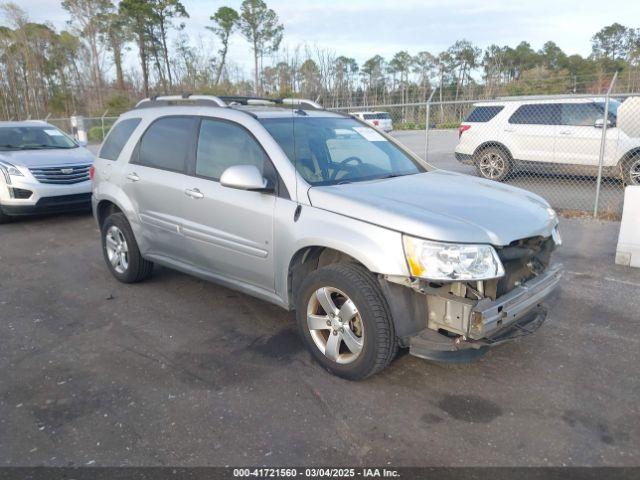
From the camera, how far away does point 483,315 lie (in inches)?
112

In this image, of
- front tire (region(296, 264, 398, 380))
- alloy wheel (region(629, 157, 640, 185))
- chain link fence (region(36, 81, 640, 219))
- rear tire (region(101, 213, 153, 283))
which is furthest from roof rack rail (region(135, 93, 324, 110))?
alloy wheel (region(629, 157, 640, 185))

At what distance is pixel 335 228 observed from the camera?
327cm

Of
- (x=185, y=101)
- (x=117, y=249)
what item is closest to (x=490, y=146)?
(x=185, y=101)

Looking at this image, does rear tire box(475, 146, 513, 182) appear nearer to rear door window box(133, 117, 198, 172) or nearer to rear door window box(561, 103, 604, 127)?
rear door window box(561, 103, 604, 127)

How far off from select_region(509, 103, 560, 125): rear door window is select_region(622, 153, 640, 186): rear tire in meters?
1.53

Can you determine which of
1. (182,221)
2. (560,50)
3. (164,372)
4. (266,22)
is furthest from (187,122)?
(560,50)

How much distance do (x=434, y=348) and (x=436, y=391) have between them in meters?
0.41

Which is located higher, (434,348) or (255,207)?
(255,207)

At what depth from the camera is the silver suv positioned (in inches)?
118

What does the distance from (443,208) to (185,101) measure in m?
2.81

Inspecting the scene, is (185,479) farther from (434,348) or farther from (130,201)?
(130,201)

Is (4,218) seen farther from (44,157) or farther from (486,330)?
(486,330)

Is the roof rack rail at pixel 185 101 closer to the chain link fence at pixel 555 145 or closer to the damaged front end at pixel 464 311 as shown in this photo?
the damaged front end at pixel 464 311

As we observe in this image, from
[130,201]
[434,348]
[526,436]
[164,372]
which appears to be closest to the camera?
[526,436]
